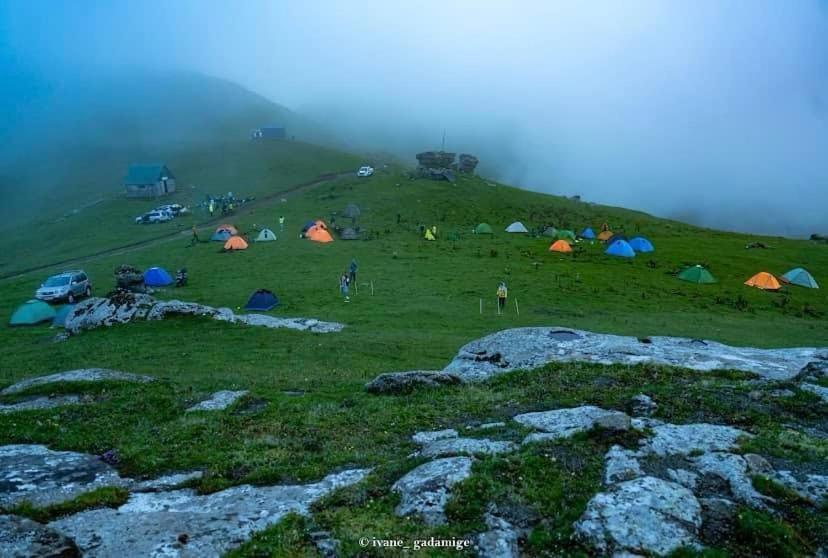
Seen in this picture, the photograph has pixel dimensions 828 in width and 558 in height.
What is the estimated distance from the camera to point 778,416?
1423cm

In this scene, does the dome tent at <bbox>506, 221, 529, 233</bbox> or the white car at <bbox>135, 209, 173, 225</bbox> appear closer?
the dome tent at <bbox>506, 221, 529, 233</bbox>

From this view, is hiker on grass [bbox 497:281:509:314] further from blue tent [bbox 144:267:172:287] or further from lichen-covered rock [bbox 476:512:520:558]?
lichen-covered rock [bbox 476:512:520:558]

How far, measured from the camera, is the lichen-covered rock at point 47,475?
10430mm

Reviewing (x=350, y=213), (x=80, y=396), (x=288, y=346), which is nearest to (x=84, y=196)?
(x=350, y=213)

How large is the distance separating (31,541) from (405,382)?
1117cm

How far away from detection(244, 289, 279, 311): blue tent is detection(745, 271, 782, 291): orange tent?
1800 inches

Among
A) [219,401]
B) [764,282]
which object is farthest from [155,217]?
[764,282]

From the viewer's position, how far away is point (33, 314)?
39.2m

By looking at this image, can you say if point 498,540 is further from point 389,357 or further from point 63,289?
point 63,289

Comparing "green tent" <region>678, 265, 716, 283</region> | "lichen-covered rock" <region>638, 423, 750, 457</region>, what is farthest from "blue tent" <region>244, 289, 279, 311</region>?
"green tent" <region>678, 265, 716, 283</region>

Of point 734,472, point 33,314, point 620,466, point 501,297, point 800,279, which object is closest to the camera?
point 734,472

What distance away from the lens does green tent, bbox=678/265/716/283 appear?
52.2m

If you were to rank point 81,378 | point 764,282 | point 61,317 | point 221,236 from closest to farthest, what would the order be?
point 81,378 → point 61,317 → point 764,282 → point 221,236

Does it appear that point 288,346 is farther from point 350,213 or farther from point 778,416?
point 350,213
